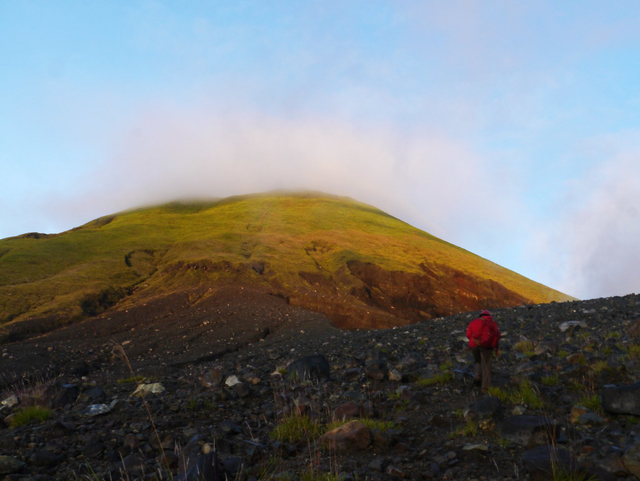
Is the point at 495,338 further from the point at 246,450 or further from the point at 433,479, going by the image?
the point at 246,450

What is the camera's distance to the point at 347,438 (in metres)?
6.34

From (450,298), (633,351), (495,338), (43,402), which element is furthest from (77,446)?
(450,298)

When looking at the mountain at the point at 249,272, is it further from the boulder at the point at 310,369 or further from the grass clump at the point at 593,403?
the grass clump at the point at 593,403

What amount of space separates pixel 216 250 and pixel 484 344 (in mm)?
60658

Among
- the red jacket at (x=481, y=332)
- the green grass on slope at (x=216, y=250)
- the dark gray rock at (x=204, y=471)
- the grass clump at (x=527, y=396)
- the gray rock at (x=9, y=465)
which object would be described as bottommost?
the grass clump at (x=527, y=396)

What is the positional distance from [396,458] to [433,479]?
2.37ft

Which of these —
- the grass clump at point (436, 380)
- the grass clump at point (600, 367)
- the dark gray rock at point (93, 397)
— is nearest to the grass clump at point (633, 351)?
the grass clump at point (600, 367)

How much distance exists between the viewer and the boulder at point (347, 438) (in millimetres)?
6256

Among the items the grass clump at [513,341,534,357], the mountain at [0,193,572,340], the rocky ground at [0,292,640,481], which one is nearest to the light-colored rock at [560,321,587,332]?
the rocky ground at [0,292,640,481]

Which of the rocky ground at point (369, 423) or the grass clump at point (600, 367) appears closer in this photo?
the rocky ground at point (369, 423)

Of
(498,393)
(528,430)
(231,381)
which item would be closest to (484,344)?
(498,393)

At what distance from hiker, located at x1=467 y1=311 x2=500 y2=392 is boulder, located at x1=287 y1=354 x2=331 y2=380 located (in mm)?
4040

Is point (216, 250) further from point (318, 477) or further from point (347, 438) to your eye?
point (318, 477)

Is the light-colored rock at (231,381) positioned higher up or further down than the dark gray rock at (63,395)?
further down
